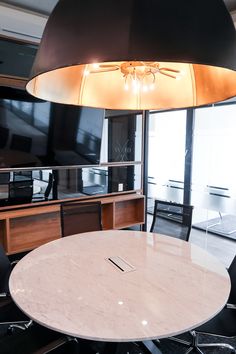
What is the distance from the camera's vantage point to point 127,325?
1.23 meters

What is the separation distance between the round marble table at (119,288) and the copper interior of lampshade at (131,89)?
105 cm

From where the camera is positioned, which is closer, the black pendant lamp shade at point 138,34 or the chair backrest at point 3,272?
the black pendant lamp shade at point 138,34

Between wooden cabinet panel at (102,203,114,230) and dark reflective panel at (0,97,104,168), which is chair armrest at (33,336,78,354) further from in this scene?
wooden cabinet panel at (102,203,114,230)

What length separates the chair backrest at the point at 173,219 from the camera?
271cm

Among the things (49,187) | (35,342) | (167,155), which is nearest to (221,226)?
(167,155)

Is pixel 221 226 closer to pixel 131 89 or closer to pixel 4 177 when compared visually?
pixel 4 177

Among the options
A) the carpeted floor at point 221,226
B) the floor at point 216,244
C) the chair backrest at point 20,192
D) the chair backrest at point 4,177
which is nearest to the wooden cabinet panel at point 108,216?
the chair backrest at point 20,192

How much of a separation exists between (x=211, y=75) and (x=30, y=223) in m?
2.75

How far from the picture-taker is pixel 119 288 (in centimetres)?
157

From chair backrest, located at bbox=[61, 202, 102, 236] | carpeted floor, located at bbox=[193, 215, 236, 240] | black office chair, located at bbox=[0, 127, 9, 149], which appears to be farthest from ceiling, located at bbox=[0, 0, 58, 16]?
carpeted floor, located at bbox=[193, 215, 236, 240]

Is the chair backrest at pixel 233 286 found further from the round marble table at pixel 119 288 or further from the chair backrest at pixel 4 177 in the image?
the chair backrest at pixel 4 177

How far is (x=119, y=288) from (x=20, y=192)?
2.13m

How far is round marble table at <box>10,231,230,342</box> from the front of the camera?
4.09 ft

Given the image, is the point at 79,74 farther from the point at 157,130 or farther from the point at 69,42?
the point at 157,130
